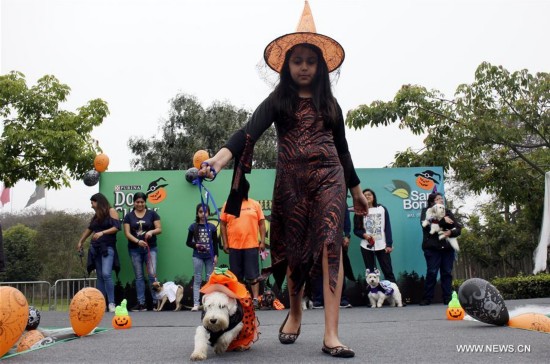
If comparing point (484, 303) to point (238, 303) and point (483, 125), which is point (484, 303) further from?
Result: point (483, 125)

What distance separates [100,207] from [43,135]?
6.27 metres

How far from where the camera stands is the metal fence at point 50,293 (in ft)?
40.1

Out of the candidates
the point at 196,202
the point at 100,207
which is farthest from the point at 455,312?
the point at 100,207

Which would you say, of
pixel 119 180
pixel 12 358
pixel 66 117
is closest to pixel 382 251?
pixel 119 180

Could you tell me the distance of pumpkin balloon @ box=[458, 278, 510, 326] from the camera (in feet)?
14.6

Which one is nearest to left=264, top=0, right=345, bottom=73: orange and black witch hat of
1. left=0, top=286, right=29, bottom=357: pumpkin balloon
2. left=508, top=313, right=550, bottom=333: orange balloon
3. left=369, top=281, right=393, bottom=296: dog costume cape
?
left=0, top=286, right=29, bottom=357: pumpkin balloon

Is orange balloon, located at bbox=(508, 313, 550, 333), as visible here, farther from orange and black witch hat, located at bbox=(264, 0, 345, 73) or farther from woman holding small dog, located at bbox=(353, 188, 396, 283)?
woman holding small dog, located at bbox=(353, 188, 396, 283)

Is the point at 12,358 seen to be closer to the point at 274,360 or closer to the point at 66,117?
the point at 274,360

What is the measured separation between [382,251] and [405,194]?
4.41 feet

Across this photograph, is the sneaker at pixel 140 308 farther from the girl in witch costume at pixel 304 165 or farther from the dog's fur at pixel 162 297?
the girl in witch costume at pixel 304 165

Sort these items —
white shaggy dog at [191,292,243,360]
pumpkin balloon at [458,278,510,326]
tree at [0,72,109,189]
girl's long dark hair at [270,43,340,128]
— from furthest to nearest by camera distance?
tree at [0,72,109,189]
pumpkin balloon at [458,278,510,326]
girl's long dark hair at [270,43,340,128]
white shaggy dog at [191,292,243,360]

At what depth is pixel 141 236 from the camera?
9141mm

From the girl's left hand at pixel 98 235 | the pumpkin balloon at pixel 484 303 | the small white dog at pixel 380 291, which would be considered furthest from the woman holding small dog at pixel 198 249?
the pumpkin balloon at pixel 484 303

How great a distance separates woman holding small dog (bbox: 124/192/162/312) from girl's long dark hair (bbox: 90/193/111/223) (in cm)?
46
